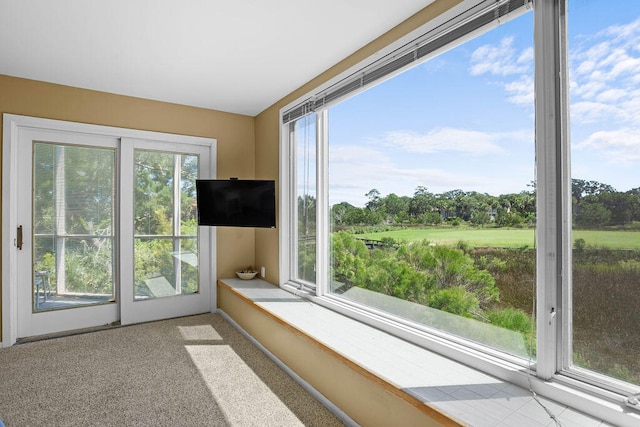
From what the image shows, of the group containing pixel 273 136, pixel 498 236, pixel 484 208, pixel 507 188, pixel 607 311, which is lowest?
pixel 607 311

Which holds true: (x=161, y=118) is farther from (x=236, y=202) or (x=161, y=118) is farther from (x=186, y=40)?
(x=186, y=40)

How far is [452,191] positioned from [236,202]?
230 cm

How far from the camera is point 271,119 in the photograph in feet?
12.9

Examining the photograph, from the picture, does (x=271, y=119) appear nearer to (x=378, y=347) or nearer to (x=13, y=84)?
(x=13, y=84)

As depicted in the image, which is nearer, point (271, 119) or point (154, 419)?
point (154, 419)

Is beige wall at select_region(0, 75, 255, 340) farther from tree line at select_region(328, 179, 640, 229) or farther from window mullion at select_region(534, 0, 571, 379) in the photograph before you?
window mullion at select_region(534, 0, 571, 379)

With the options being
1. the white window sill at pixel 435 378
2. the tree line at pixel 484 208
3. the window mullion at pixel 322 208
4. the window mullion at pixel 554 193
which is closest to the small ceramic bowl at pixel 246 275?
the window mullion at pixel 322 208

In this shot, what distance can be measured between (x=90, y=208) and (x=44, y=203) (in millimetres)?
375

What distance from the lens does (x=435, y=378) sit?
5.46 feet

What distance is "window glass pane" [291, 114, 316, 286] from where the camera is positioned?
324cm

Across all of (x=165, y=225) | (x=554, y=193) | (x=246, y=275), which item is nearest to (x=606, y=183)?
(x=554, y=193)

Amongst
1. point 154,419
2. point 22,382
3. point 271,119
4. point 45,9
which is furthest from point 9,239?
point 271,119

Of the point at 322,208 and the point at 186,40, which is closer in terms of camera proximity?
the point at 186,40

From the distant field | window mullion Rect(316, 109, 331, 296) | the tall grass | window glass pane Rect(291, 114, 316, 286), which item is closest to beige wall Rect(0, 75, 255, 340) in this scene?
window glass pane Rect(291, 114, 316, 286)
